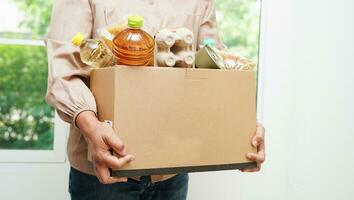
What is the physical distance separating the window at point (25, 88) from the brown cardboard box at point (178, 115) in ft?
1.93

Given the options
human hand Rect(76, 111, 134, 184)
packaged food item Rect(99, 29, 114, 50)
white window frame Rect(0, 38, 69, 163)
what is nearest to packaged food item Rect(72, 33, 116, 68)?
packaged food item Rect(99, 29, 114, 50)

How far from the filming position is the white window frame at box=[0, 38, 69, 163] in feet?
3.96

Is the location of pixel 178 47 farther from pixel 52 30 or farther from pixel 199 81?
pixel 52 30

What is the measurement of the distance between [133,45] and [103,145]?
0.63 feet

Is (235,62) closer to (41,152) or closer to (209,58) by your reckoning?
(209,58)

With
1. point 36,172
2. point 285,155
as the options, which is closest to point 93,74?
point 36,172

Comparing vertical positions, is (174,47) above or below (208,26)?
below

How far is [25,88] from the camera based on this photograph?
4.04ft

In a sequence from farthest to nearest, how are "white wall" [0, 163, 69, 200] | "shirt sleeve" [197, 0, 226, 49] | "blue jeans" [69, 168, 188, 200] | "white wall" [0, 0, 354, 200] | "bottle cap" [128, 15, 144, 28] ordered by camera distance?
"white wall" [0, 0, 354, 200]
"white wall" [0, 163, 69, 200]
"shirt sleeve" [197, 0, 226, 49]
"blue jeans" [69, 168, 188, 200]
"bottle cap" [128, 15, 144, 28]

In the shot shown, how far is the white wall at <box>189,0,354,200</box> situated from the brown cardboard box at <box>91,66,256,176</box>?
648 mm

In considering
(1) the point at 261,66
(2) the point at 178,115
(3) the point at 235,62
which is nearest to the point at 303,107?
(1) the point at 261,66

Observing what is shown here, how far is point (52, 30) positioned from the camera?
2.56ft

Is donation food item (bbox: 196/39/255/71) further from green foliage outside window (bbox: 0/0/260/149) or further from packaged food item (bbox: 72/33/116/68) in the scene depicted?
Answer: green foliage outside window (bbox: 0/0/260/149)

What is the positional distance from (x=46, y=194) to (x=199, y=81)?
818 millimetres
